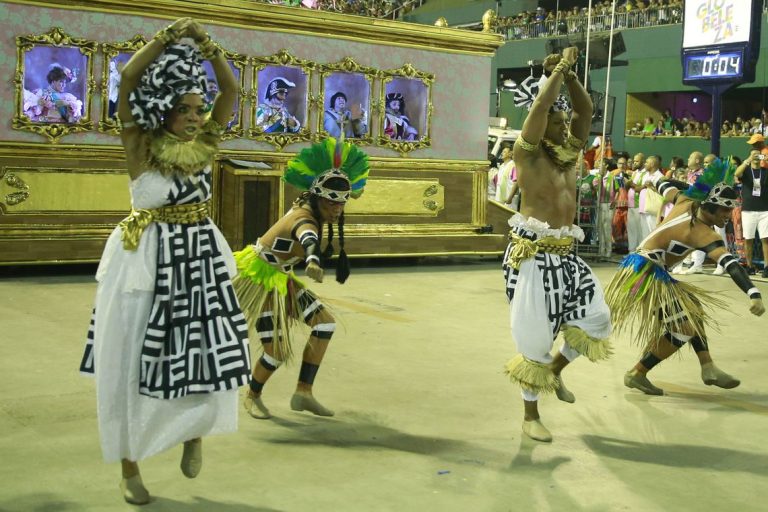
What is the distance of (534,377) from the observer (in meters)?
5.15

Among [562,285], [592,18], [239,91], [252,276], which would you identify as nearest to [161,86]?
[252,276]

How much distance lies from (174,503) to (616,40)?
2343 centimetres

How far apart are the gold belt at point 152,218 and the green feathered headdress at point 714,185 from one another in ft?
11.4

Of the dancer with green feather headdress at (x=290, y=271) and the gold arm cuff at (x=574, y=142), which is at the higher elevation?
the gold arm cuff at (x=574, y=142)

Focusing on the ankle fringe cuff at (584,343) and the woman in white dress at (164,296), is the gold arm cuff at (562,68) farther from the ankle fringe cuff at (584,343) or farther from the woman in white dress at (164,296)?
the woman in white dress at (164,296)

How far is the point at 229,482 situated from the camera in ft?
14.2

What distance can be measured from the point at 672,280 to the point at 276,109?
6969mm

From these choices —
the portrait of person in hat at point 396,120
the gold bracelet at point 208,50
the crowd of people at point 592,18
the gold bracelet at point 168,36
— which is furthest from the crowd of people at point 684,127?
the gold bracelet at point 168,36

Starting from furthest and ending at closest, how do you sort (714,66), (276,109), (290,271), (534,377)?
(714,66) < (276,109) < (290,271) < (534,377)

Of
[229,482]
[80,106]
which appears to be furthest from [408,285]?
[229,482]

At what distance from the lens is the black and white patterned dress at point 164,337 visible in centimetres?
396

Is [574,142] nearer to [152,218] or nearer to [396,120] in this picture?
[152,218]

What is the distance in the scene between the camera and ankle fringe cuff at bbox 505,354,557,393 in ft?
16.9

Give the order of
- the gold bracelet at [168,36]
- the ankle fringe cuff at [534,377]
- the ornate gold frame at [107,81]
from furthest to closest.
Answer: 1. the ornate gold frame at [107,81]
2. the ankle fringe cuff at [534,377]
3. the gold bracelet at [168,36]
